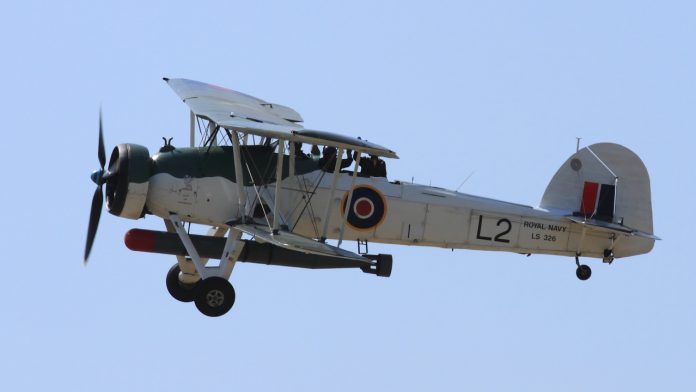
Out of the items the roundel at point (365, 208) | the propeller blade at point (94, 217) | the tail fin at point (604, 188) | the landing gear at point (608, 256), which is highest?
the tail fin at point (604, 188)

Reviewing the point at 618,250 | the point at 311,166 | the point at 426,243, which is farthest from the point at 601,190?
the point at 311,166

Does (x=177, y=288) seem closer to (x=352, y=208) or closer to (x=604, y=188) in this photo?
(x=352, y=208)

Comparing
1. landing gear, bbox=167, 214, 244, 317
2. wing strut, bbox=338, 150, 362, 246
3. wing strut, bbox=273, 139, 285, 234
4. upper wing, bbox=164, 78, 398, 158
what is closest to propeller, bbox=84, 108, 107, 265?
landing gear, bbox=167, 214, 244, 317

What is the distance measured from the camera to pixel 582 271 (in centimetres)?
2395

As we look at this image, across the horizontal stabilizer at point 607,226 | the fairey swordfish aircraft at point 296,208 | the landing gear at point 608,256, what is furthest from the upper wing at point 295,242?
the landing gear at point 608,256

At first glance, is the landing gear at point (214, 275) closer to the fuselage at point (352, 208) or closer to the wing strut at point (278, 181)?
the fuselage at point (352, 208)

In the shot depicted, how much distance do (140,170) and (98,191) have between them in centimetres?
97

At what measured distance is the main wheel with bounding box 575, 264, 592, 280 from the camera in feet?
78.6

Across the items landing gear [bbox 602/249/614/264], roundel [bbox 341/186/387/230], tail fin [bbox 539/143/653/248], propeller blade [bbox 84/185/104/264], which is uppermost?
tail fin [bbox 539/143/653/248]

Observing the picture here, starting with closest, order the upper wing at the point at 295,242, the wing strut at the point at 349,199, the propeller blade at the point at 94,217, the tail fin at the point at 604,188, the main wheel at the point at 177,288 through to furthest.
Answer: the upper wing at the point at 295,242, the wing strut at the point at 349,199, the propeller blade at the point at 94,217, the main wheel at the point at 177,288, the tail fin at the point at 604,188

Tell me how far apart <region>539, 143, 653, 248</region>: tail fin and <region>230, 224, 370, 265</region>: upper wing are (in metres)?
3.88

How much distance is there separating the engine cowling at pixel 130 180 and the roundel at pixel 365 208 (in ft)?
8.98

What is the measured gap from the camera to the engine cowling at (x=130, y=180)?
21547 millimetres

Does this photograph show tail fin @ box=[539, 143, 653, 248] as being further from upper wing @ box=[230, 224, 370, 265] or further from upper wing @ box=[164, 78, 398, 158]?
upper wing @ box=[164, 78, 398, 158]
